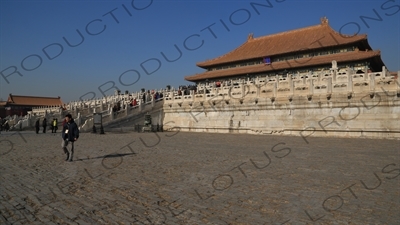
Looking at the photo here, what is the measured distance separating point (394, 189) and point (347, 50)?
23107mm

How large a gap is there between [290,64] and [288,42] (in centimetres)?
458

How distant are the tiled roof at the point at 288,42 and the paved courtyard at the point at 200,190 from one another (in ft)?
65.7

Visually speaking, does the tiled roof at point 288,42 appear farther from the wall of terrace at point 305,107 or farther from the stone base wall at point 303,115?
the stone base wall at point 303,115

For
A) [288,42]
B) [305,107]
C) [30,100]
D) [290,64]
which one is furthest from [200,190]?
[30,100]

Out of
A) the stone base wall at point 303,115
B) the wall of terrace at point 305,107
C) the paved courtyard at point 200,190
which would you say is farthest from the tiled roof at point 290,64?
the paved courtyard at point 200,190

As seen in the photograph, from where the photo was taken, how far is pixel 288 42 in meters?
32.0

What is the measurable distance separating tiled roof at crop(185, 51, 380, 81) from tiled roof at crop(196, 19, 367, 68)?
963 mm

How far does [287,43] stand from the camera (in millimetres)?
31875

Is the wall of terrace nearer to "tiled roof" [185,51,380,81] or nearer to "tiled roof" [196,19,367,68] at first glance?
"tiled roof" [185,51,380,81]

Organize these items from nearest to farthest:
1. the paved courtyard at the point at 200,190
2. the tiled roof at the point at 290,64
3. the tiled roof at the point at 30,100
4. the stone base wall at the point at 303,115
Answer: the paved courtyard at the point at 200,190 → the stone base wall at the point at 303,115 → the tiled roof at the point at 290,64 → the tiled roof at the point at 30,100

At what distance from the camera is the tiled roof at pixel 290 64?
24484mm

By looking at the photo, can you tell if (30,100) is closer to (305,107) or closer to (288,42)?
(288,42)

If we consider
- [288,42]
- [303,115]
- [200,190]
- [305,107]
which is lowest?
[200,190]

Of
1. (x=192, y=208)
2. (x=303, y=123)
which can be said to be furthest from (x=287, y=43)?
(x=192, y=208)
